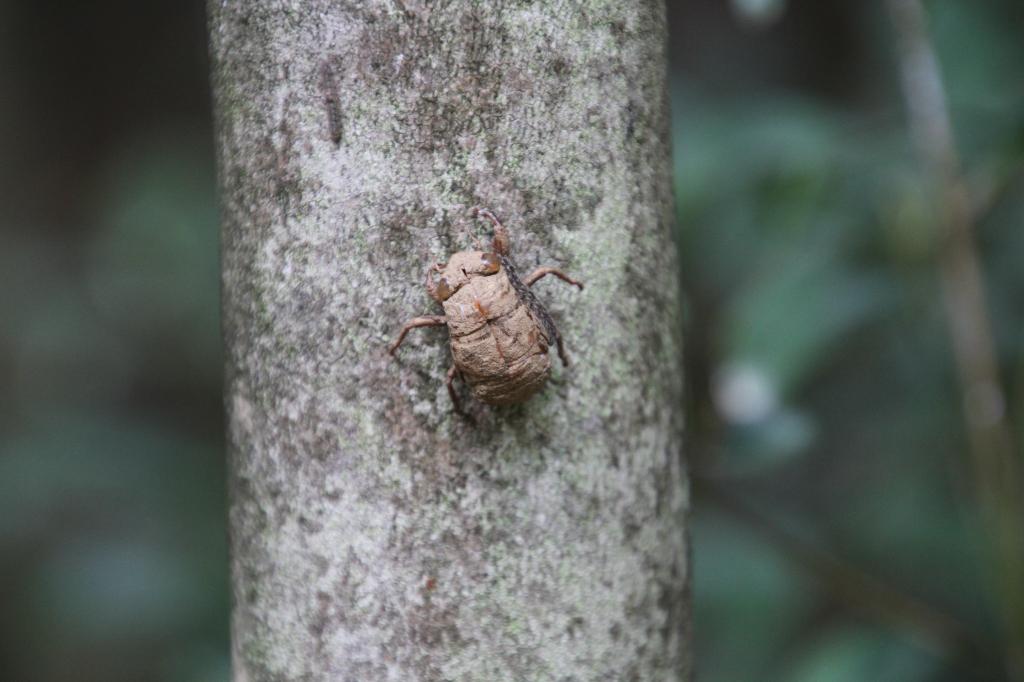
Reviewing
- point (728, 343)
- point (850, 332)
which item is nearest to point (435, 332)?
point (728, 343)

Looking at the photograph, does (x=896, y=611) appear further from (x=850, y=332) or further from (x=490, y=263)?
(x=490, y=263)

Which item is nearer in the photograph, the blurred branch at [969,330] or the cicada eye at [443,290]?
the cicada eye at [443,290]

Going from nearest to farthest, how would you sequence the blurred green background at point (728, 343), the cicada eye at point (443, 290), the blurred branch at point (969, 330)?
1. the cicada eye at point (443, 290)
2. the blurred branch at point (969, 330)
3. the blurred green background at point (728, 343)

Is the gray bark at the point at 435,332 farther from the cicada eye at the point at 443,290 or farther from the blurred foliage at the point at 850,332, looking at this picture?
the blurred foliage at the point at 850,332

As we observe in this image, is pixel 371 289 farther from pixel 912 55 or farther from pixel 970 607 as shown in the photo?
pixel 970 607

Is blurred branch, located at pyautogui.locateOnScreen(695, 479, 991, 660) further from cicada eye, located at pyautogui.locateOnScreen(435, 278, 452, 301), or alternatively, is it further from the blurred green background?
cicada eye, located at pyautogui.locateOnScreen(435, 278, 452, 301)

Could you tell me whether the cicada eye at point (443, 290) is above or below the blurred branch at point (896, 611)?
above

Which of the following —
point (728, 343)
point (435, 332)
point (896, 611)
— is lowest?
point (896, 611)

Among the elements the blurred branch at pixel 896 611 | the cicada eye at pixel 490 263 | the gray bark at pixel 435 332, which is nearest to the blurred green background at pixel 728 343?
the blurred branch at pixel 896 611
